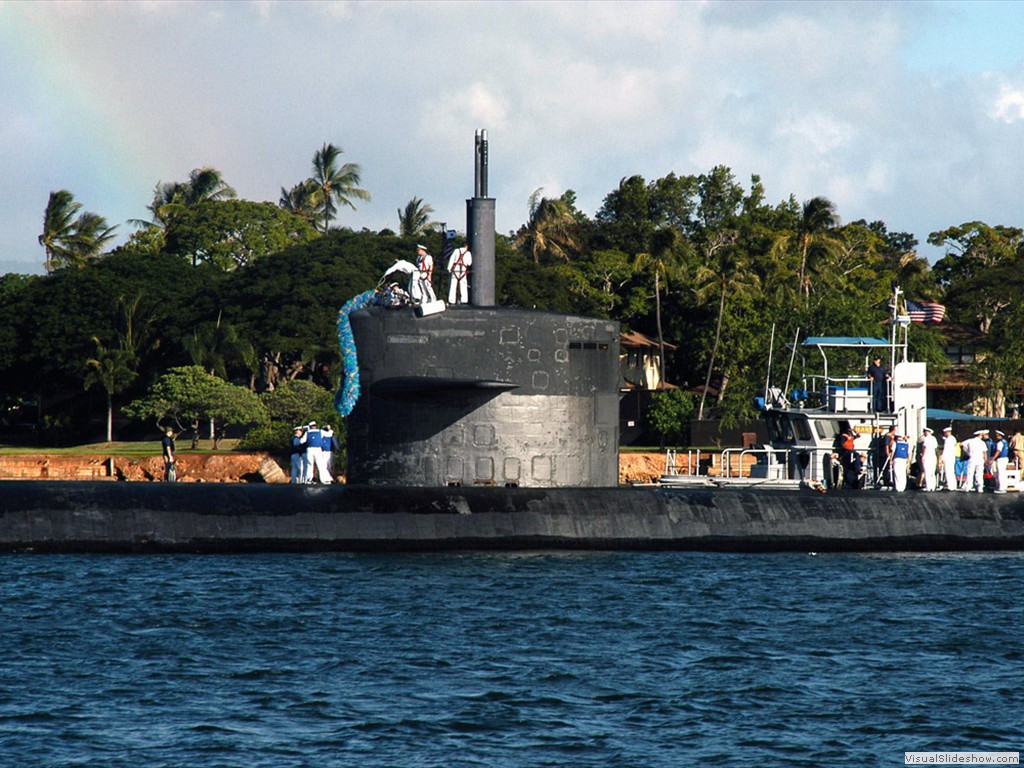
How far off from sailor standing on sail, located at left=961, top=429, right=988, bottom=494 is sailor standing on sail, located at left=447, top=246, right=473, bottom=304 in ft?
39.9

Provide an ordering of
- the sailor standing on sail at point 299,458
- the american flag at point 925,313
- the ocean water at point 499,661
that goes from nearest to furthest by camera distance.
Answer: the ocean water at point 499,661 → the sailor standing on sail at point 299,458 → the american flag at point 925,313

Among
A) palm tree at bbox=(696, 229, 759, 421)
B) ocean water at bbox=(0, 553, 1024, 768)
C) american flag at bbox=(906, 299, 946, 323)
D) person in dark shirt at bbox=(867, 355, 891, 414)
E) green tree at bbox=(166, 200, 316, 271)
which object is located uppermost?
green tree at bbox=(166, 200, 316, 271)

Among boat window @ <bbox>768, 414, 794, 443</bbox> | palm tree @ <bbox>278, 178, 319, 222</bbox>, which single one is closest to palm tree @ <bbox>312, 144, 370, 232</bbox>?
palm tree @ <bbox>278, 178, 319, 222</bbox>

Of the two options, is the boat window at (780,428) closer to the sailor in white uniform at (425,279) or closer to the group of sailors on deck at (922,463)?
the group of sailors on deck at (922,463)

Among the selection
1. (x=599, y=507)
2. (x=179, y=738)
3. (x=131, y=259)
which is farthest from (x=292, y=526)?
(x=131, y=259)

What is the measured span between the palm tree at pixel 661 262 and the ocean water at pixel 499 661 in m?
40.7

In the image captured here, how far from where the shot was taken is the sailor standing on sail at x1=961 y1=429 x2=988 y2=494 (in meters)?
31.3

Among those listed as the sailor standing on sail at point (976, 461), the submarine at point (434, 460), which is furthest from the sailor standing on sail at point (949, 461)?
the submarine at point (434, 460)

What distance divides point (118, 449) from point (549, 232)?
29.1 metres

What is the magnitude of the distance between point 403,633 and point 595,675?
328 cm

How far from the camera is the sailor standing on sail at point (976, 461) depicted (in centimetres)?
3128

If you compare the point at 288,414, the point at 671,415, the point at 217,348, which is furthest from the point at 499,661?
the point at 217,348

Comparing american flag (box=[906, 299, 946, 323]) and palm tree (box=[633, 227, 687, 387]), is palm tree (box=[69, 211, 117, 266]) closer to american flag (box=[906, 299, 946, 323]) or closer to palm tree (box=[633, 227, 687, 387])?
palm tree (box=[633, 227, 687, 387])

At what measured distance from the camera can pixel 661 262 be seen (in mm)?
68688
